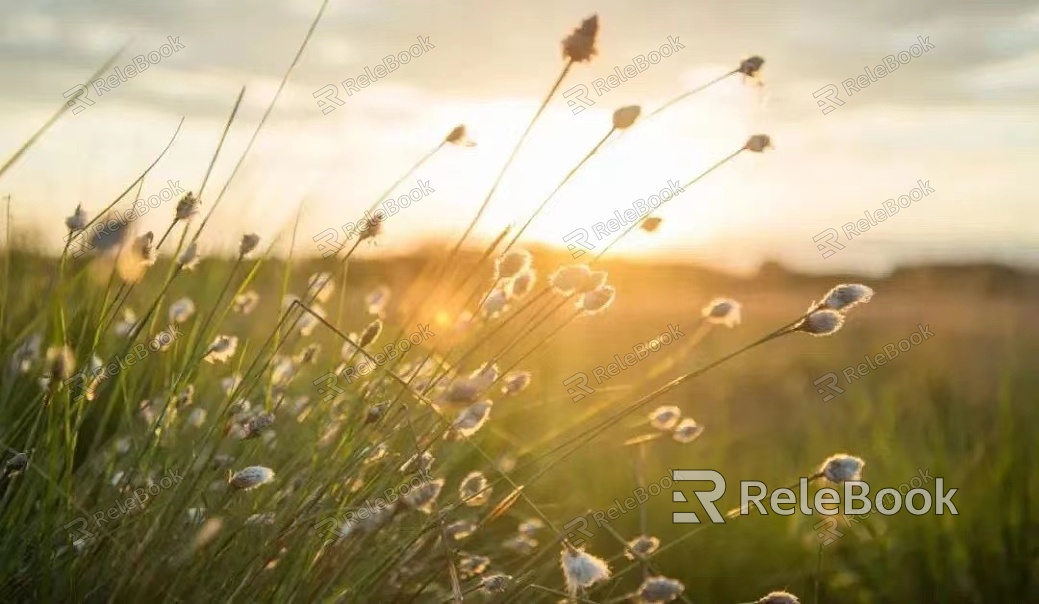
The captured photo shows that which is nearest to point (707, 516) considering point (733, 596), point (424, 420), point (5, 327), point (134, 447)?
point (733, 596)

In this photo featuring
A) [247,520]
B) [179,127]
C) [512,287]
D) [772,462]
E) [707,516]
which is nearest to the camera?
[247,520]

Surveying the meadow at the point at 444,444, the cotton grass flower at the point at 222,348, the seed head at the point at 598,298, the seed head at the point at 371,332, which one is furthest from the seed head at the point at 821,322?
the cotton grass flower at the point at 222,348

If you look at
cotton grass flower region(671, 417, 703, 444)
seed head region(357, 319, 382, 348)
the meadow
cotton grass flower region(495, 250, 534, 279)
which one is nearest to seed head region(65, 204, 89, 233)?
the meadow

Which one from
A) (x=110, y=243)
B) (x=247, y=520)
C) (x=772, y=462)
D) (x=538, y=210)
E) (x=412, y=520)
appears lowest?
(x=772, y=462)

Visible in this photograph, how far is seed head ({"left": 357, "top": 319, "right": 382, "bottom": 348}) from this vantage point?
93.4 inches

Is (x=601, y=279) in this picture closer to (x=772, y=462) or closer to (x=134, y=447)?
(x=134, y=447)

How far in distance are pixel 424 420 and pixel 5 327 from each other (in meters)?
1.61

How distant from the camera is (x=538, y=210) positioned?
83.8 inches

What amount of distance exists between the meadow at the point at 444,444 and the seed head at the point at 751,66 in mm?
12

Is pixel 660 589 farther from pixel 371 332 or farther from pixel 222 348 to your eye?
pixel 222 348

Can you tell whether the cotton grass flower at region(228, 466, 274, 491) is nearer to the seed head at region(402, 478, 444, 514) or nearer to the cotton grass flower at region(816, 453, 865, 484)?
the seed head at region(402, 478, 444, 514)

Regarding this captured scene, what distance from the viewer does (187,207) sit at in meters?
2.16

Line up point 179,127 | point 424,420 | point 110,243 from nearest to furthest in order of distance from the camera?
point 110,243 < point 179,127 < point 424,420

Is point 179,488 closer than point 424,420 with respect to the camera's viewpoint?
Yes
